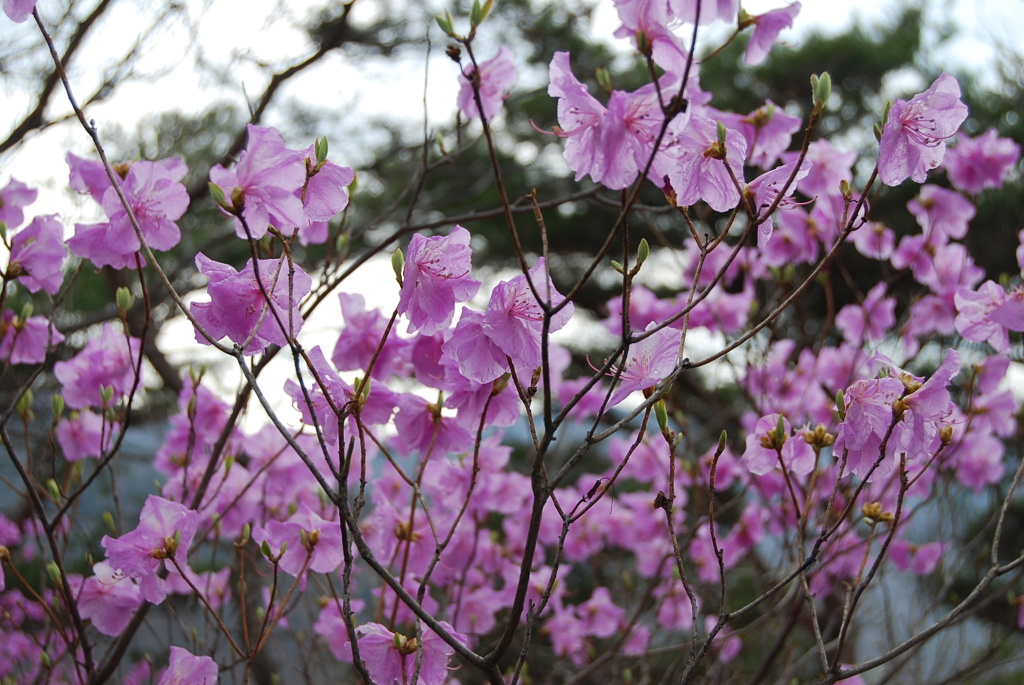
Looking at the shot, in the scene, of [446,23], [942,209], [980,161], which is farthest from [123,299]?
[980,161]

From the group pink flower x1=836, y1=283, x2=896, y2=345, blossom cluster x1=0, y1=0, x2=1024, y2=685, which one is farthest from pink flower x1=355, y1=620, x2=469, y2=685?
pink flower x1=836, y1=283, x2=896, y2=345

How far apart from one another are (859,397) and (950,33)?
21.4 ft

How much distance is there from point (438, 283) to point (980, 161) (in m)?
1.78

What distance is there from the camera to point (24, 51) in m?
2.23

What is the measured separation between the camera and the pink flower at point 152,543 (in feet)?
3.43

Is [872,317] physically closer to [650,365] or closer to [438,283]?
[650,365]

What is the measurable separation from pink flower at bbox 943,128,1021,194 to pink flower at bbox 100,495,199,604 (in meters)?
2.02

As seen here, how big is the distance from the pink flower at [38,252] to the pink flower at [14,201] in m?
0.16

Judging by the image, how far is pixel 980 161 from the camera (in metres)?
2.05

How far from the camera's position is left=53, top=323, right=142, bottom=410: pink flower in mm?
1503

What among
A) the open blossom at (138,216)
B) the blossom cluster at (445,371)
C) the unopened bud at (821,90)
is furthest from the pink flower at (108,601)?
the unopened bud at (821,90)

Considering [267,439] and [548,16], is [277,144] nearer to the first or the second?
[267,439]

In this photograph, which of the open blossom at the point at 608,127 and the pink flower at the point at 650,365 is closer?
the open blossom at the point at 608,127

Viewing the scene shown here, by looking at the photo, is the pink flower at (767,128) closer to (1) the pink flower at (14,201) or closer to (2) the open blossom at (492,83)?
(2) the open blossom at (492,83)
